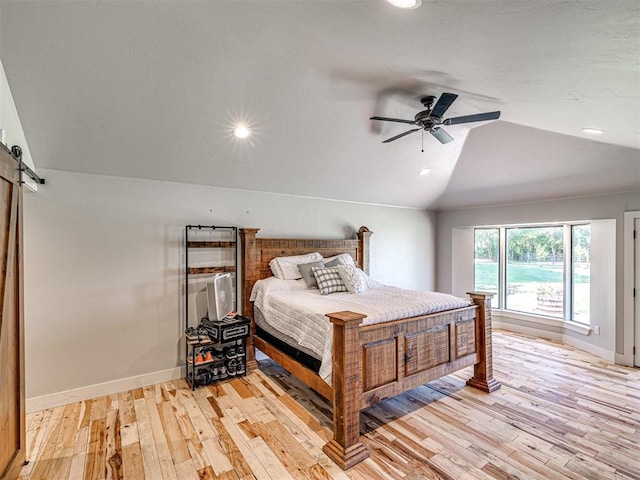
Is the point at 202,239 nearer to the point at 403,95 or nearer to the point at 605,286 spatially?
the point at 403,95

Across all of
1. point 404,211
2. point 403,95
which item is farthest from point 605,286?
point 403,95

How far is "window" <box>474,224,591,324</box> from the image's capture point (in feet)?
15.8

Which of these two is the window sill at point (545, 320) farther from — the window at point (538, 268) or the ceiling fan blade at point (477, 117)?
the ceiling fan blade at point (477, 117)

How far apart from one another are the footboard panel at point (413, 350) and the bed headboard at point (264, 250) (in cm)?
196

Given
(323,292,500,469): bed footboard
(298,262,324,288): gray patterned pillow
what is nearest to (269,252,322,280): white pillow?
(298,262,324,288): gray patterned pillow

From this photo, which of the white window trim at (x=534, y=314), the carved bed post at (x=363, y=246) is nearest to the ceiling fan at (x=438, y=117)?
the carved bed post at (x=363, y=246)

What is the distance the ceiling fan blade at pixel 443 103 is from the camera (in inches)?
90.2

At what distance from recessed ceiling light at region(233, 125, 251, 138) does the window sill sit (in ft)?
17.1

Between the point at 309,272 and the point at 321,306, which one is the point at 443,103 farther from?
the point at 309,272

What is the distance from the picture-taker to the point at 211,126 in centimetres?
300

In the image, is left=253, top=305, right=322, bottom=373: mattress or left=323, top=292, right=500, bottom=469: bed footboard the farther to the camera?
left=253, top=305, right=322, bottom=373: mattress

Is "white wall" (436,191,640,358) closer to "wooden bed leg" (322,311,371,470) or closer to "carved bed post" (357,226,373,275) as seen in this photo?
"carved bed post" (357,226,373,275)

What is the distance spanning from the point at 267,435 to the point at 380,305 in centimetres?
140

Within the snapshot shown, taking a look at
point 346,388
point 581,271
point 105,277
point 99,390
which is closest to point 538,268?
point 581,271
